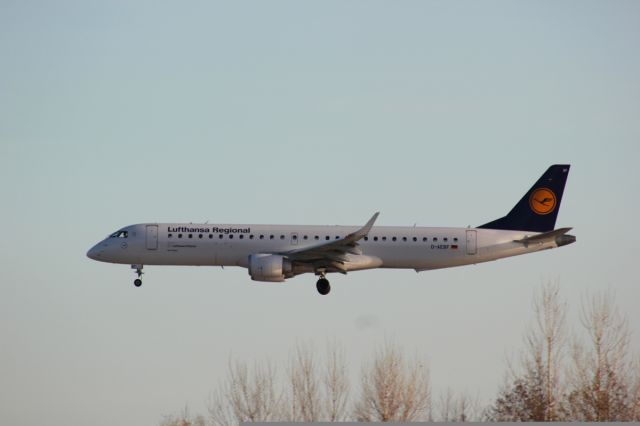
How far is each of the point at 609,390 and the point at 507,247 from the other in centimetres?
1123

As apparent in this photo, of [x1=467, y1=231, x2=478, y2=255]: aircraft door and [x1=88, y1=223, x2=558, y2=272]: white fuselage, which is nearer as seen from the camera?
[x1=88, y1=223, x2=558, y2=272]: white fuselage

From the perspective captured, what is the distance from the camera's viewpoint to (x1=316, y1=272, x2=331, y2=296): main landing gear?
6788 cm

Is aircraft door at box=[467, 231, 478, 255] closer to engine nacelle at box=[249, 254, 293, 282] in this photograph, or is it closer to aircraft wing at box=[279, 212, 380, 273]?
aircraft wing at box=[279, 212, 380, 273]

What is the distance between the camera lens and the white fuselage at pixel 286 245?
67.5 metres

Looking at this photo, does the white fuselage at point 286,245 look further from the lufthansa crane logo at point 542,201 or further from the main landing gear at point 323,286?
the lufthansa crane logo at point 542,201

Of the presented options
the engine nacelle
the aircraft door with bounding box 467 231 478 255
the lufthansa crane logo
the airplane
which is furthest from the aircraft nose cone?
the lufthansa crane logo

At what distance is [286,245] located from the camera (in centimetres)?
6775

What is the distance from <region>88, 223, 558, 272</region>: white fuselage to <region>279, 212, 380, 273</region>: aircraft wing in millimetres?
478

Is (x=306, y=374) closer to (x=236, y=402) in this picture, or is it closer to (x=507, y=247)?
(x=236, y=402)

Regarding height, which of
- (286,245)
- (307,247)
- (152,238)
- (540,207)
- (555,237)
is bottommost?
(307,247)

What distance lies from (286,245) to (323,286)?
2.53 meters

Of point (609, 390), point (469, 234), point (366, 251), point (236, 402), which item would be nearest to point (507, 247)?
point (469, 234)

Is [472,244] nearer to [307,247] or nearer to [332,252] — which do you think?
[332,252]

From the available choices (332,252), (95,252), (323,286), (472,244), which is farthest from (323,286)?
(95,252)
